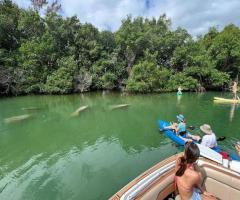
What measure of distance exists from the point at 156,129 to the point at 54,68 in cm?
2039

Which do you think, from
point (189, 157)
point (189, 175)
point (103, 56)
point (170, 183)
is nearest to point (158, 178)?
point (170, 183)

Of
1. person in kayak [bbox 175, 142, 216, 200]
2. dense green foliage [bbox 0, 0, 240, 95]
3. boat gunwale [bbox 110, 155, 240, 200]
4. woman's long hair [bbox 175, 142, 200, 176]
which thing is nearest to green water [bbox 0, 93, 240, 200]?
boat gunwale [bbox 110, 155, 240, 200]

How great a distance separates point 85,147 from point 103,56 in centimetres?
2279

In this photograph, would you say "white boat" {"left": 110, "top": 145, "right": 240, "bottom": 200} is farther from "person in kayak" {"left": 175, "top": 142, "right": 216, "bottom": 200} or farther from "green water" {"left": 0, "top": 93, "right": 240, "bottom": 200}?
"green water" {"left": 0, "top": 93, "right": 240, "bottom": 200}

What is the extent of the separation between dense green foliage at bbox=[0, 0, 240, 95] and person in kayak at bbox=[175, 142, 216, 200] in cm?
2407

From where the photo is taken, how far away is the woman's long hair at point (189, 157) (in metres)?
3.87

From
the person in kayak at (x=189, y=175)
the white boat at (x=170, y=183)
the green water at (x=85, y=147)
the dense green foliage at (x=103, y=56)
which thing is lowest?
the green water at (x=85, y=147)

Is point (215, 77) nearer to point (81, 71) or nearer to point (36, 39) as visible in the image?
point (81, 71)

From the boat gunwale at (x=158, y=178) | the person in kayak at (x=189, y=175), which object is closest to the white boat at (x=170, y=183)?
the boat gunwale at (x=158, y=178)

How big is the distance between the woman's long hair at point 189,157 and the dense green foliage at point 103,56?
948 inches

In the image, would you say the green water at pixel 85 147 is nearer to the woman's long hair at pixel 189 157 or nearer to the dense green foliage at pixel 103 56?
the woman's long hair at pixel 189 157

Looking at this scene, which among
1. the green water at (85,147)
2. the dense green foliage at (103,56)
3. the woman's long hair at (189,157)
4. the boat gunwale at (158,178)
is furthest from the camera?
the dense green foliage at (103,56)

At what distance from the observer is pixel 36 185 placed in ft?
25.4

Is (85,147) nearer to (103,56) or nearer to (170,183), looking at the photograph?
(170,183)
